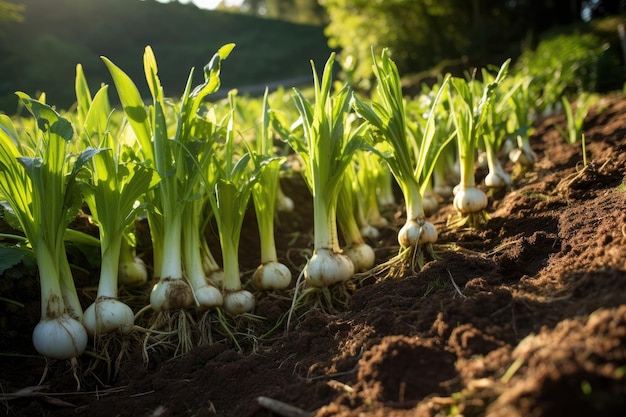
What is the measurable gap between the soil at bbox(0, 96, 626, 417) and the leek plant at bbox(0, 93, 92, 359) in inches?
6.2

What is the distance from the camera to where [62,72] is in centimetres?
2167

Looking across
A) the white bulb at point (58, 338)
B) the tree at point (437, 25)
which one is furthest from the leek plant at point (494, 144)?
the tree at point (437, 25)

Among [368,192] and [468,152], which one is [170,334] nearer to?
[368,192]

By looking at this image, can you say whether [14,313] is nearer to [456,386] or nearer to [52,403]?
[52,403]

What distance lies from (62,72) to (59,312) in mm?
23162

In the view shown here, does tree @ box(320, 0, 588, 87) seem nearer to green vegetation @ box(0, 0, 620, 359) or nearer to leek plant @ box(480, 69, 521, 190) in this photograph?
leek plant @ box(480, 69, 521, 190)

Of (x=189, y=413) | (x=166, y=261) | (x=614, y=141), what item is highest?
(x=614, y=141)

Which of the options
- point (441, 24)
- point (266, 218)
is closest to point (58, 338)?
point (266, 218)

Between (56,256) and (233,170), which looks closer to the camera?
(56,256)

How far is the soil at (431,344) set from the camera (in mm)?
998

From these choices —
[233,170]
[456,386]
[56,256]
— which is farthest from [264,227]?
[456,386]

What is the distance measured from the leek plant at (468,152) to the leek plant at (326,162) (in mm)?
572

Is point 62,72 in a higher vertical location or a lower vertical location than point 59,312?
higher

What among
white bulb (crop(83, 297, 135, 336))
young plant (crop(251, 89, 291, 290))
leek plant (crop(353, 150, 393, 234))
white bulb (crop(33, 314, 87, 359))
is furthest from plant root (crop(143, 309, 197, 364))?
leek plant (crop(353, 150, 393, 234))
